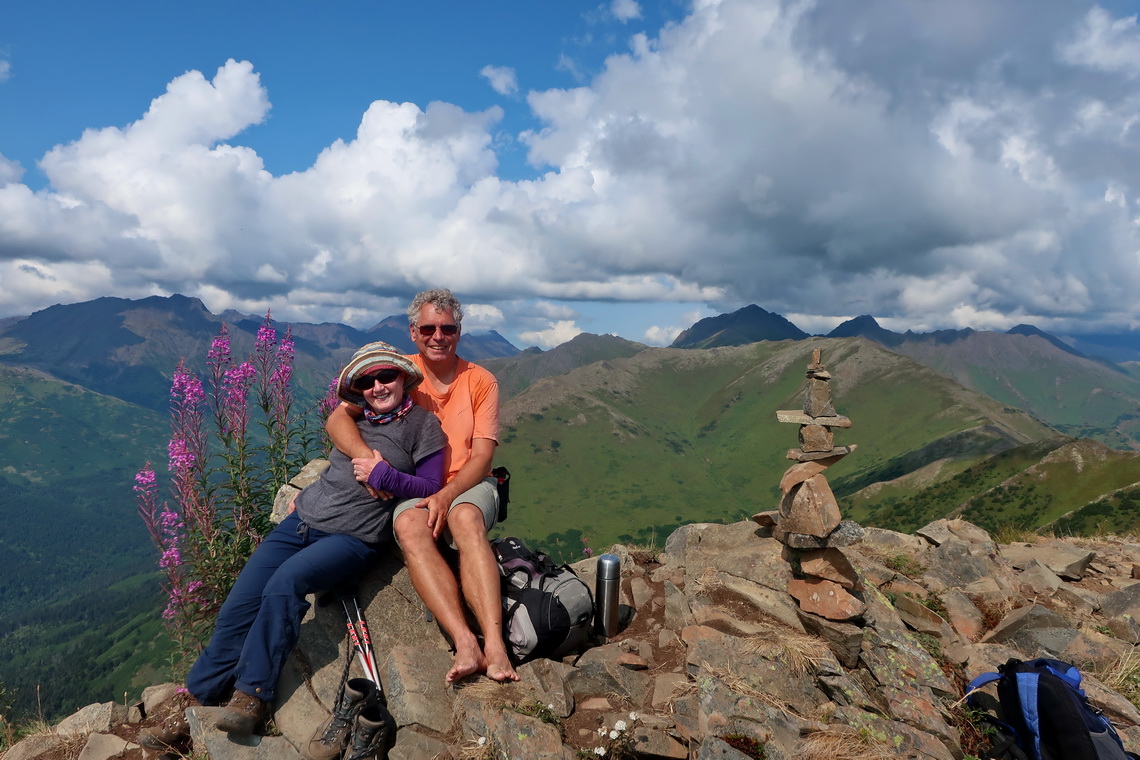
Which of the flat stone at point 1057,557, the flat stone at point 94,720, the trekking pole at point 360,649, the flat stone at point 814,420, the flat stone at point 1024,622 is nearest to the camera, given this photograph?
the trekking pole at point 360,649

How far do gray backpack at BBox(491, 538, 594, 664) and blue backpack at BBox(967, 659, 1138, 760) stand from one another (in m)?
4.48

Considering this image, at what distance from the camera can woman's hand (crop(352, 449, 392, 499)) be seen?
6.04 metres

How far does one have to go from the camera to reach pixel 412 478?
611 cm

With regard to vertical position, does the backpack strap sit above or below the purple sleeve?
below

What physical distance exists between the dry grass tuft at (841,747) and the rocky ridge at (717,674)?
0.02 metres

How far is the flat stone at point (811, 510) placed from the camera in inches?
283

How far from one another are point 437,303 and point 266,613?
3655 mm

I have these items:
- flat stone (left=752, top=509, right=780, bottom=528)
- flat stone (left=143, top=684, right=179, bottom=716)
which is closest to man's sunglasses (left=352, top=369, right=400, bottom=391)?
flat stone (left=143, top=684, right=179, bottom=716)

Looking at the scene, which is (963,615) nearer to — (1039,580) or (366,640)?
(1039,580)

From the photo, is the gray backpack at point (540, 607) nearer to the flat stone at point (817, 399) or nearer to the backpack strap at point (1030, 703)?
the flat stone at point (817, 399)

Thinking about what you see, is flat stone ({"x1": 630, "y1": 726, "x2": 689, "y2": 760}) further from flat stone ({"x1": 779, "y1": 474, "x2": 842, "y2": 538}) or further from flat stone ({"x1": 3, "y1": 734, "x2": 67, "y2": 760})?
flat stone ({"x1": 3, "y1": 734, "x2": 67, "y2": 760})

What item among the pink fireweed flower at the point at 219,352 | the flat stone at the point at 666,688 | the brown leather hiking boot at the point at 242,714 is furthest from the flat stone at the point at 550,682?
the pink fireweed flower at the point at 219,352

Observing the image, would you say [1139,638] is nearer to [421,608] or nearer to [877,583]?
[877,583]

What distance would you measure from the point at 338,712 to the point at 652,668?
10.9 ft
